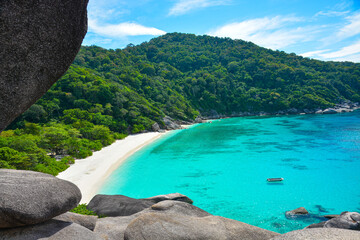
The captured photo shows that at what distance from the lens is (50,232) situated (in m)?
5.60

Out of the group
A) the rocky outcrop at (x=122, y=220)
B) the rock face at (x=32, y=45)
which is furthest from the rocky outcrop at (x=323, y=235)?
the rocky outcrop at (x=122, y=220)

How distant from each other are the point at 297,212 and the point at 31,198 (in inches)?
645

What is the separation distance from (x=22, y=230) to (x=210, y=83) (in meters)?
105

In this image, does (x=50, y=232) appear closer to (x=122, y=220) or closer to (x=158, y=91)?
(x=122, y=220)

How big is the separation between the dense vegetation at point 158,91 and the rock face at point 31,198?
14.2 m

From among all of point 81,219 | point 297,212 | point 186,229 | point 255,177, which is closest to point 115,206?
point 81,219

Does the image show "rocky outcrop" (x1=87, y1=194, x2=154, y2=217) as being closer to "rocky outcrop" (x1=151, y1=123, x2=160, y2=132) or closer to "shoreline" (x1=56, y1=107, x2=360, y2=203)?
"shoreline" (x1=56, y1=107, x2=360, y2=203)

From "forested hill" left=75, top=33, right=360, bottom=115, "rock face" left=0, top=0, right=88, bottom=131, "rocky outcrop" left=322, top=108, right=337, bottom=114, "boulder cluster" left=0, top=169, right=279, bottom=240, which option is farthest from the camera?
"rocky outcrop" left=322, top=108, right=337, bottom=114

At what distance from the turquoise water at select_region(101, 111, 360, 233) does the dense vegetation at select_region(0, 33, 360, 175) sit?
9.45 meters

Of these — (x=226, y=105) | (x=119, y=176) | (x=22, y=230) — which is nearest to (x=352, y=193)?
(x=119, y=176)

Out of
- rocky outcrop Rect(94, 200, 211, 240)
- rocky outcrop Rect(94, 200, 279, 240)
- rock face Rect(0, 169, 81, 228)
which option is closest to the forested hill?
rocky outcrop Rect(94, 200, 211, 240)

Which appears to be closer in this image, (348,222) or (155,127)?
(348,222)

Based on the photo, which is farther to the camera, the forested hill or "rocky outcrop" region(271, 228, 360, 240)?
the forested hill

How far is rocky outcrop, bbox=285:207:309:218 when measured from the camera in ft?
48.8
